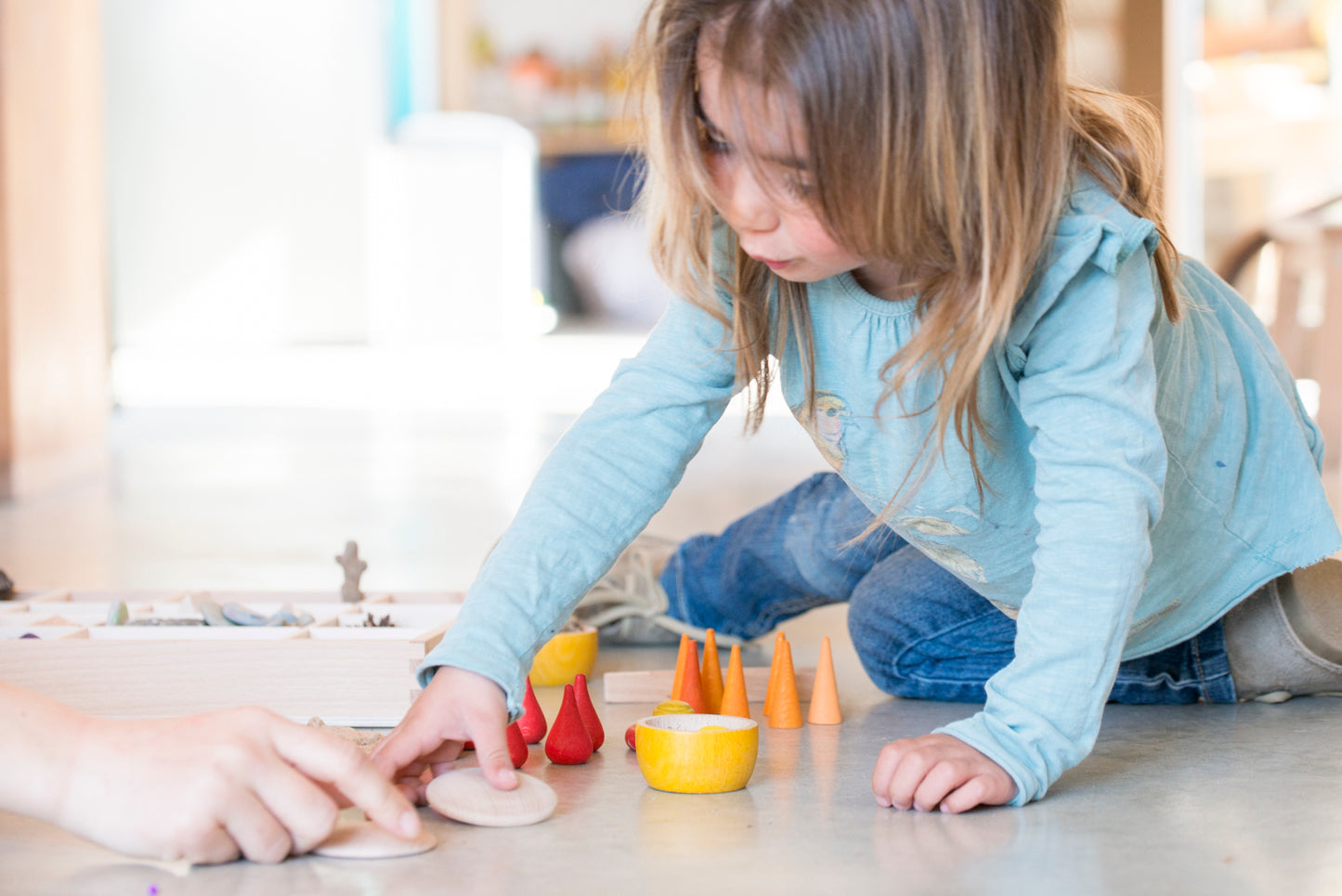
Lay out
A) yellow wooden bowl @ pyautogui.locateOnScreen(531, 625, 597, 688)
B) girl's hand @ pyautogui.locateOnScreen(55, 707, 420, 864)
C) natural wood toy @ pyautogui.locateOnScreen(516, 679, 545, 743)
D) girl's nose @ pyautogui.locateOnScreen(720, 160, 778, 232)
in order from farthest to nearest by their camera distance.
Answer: yellow wooden bowl @ pyautogui.locateOnScreen(531, 625, 597, 688), natural wood toy @ pyautogui.locateOnScreen(516, 679, 545, 743), girl's nose @ pyautogui.locateOnScreen(720, 160, 778, 232), girl's hand @ pyautogui.locateOnScreen(55, 707, 420, 864)

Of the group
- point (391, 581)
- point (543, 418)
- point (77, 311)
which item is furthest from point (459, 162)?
point (391, 581)

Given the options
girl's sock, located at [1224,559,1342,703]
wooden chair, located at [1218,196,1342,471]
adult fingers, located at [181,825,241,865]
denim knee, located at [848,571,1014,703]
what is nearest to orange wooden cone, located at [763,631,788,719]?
denim knee, located at [848,571,1014,703]

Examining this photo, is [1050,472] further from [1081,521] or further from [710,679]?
[710,679]

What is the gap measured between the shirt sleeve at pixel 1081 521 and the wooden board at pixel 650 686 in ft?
1.14

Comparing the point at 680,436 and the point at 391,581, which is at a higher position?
the point at 680,436

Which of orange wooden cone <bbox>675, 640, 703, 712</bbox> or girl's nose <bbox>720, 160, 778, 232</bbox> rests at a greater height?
girl's nose <bbox>720, 160, 778, 232</bbox>

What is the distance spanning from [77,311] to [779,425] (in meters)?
1.91

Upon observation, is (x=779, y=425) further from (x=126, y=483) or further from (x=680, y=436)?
(x=680, y=436)

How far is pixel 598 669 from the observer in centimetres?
130

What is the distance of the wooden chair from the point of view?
307 cm

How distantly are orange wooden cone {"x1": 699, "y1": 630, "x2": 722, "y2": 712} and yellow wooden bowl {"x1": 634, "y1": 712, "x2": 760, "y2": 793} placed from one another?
234mm

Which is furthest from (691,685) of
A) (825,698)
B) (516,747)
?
(516,747)

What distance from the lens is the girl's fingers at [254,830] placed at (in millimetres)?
692

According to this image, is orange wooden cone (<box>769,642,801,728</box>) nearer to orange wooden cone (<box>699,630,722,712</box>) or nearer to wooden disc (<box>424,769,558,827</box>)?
orange wooden cone (<box>699,630,722,712</box>)
